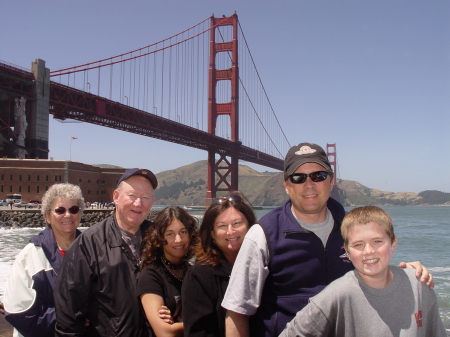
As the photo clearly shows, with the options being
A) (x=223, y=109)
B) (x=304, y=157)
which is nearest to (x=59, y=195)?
(x=304, y=157)

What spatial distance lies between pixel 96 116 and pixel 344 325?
2773 cm

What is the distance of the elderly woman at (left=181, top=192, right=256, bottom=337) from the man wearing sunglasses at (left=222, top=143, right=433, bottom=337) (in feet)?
0.37

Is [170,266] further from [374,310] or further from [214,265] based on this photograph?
[374,310]

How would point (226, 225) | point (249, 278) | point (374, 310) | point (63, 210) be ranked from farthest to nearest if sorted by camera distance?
point (63, 210)
point (226, 225)
point (249, 278)
point (374, 310)

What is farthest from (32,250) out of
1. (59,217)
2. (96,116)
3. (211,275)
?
(96,116)

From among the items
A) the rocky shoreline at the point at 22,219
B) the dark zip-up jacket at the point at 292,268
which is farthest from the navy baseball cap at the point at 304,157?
the rocky shoreline at the point at 22,219

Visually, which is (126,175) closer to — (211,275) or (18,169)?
(211,275)

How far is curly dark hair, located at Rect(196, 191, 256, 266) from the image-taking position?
171 cm

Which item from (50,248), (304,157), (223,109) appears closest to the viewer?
(304,157)

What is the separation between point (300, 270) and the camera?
4.95 feet

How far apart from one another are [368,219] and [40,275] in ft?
4.57

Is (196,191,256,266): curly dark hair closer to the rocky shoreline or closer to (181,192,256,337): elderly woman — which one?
(181,192,256,337): elderly woman

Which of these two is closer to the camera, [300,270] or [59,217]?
[300,270]

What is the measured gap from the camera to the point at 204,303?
1.62 meters
